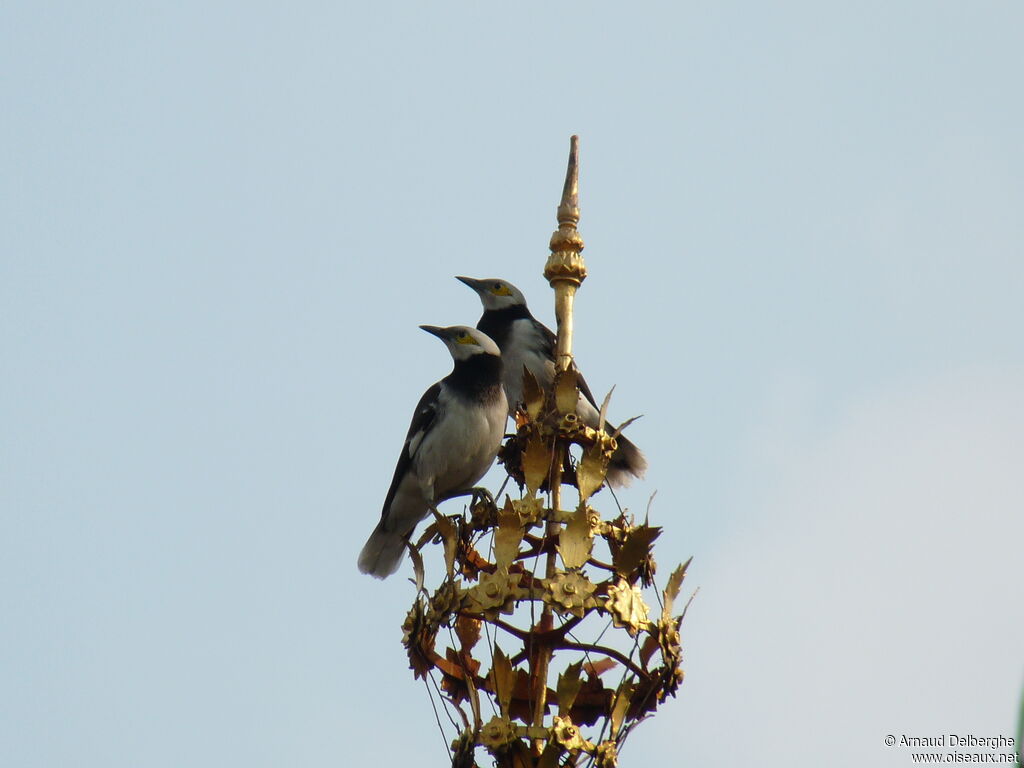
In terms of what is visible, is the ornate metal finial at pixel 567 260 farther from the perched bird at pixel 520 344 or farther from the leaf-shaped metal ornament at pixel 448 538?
the perched bird at pixel 520 344

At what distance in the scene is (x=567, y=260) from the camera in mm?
7922

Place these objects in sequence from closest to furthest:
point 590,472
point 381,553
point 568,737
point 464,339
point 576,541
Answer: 1. point 568,737
2. point 576,541
3. point 590,472
4. point 464,339
5. point 381,553

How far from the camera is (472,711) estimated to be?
22.0ft

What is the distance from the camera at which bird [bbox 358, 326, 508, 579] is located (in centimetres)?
917

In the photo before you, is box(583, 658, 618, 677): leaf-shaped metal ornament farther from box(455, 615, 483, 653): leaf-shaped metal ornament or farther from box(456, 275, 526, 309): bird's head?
box(456, 275, 526, 309): bird's head

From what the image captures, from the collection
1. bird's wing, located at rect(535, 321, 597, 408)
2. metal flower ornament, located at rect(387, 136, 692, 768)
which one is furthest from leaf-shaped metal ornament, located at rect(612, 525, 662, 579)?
bird's wing, located at rect(535, 321, 597, 408)

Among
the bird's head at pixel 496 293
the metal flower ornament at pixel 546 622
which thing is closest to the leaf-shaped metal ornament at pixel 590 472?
the metal flower ornament at pixel 546 622

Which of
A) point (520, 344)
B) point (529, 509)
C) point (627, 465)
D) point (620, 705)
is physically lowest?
point (620, 705)

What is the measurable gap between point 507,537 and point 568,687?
2.45 ft

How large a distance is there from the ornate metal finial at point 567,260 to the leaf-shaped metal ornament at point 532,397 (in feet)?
1.06

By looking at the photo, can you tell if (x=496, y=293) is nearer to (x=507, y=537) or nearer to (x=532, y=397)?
(x=532, y=397)

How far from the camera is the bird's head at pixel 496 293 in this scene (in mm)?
11430

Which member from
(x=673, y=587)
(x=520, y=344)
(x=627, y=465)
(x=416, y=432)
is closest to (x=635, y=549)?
(x=673, y=587)

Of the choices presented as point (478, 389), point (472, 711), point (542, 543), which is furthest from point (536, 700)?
point (478, 389)
